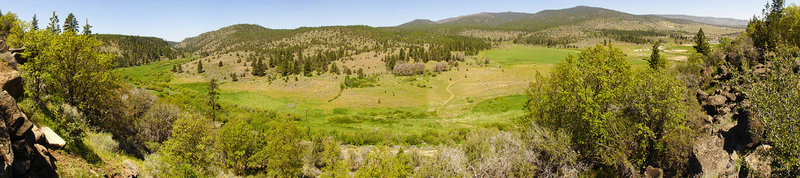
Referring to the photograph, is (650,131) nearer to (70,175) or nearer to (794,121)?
(794,121)

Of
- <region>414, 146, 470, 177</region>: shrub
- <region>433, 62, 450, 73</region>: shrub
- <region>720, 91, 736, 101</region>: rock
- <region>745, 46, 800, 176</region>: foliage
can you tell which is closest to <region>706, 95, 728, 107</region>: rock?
<region>720, 91, 736, 101</region>: rock

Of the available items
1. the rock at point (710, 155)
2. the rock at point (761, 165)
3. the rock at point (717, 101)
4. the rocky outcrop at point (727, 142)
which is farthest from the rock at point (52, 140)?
the rock at point (717, 101)

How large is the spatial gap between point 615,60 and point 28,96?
3755cm

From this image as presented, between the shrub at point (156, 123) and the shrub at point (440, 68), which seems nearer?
the shrub at point (156, 123)

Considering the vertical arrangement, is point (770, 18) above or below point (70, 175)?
above

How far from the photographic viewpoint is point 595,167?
2055cm

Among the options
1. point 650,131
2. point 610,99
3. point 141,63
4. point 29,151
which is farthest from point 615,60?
point 141,63

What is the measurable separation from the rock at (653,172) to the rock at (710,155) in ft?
5.41

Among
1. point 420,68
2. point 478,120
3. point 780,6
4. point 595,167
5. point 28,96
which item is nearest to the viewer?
point 28,96

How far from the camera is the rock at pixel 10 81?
14.9 metres

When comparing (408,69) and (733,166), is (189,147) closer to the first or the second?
(733,166)

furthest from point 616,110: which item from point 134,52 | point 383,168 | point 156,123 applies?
point 134,52

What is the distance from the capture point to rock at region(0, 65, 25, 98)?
1493 cm

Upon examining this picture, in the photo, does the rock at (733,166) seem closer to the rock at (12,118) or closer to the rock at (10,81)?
the rock at (12,118)
